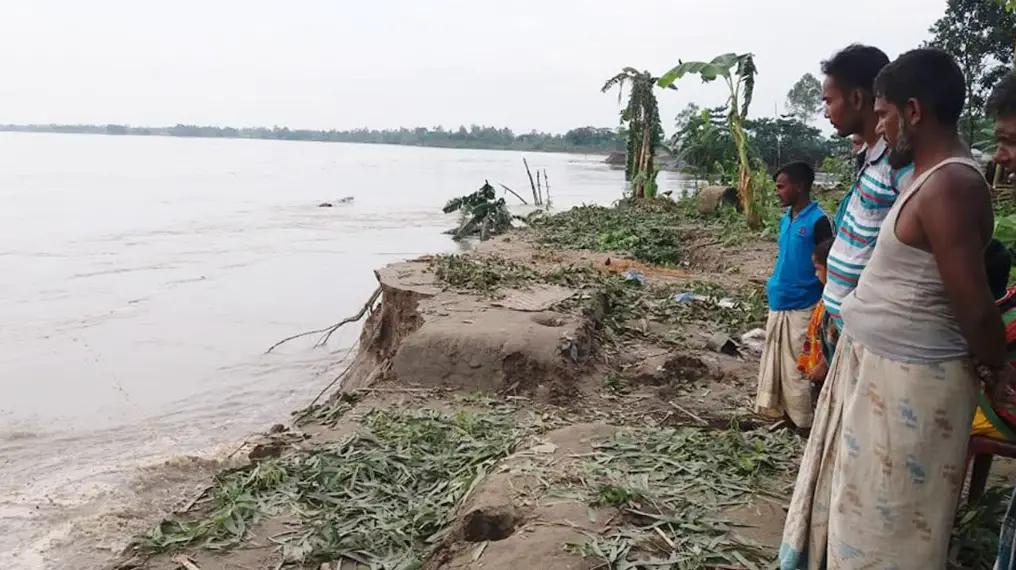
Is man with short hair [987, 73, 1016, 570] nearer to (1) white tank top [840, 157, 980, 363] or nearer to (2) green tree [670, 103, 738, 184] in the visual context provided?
(1) white tank top [840, 157, 980, 363]

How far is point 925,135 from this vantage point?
75.6 inches

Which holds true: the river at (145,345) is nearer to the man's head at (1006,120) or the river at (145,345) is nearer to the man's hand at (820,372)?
the man's hand at (820,372)

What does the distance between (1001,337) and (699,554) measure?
1259mm

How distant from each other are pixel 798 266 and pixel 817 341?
0.53 meters

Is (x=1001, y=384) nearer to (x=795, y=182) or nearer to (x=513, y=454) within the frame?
(x=795, y=182)

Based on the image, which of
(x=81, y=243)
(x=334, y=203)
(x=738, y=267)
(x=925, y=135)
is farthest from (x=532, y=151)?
(x=925, y=135)

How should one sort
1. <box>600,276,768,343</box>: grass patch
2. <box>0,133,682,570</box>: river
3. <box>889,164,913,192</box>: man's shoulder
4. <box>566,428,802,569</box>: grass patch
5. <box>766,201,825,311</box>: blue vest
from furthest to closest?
<box>600,276,768,343</box>: grass patch < <box>0,133,682,570</box>: river < <box>766,201,825,311</box>: blue vest < <box>566,428,802,569</box>: grass patch < <box>889,164,913,192</box>: man's shoulder

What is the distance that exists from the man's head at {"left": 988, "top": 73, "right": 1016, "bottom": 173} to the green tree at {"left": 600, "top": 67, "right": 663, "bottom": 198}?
776 inches

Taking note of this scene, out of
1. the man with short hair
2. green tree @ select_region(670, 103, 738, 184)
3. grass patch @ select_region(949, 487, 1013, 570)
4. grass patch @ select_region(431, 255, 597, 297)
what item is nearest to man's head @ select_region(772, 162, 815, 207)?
grass patch @ select_region(949, 487, 1013, 570)

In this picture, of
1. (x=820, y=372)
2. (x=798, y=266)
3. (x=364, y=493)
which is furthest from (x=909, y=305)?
(x=364, y=493)

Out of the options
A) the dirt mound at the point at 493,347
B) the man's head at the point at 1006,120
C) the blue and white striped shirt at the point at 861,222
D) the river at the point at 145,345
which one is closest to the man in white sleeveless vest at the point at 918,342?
the man's head at the point at 1006,120

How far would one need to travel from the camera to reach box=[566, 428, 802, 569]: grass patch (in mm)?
2686

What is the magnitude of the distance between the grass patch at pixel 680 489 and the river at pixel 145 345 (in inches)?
119

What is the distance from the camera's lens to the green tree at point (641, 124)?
21.8 m
